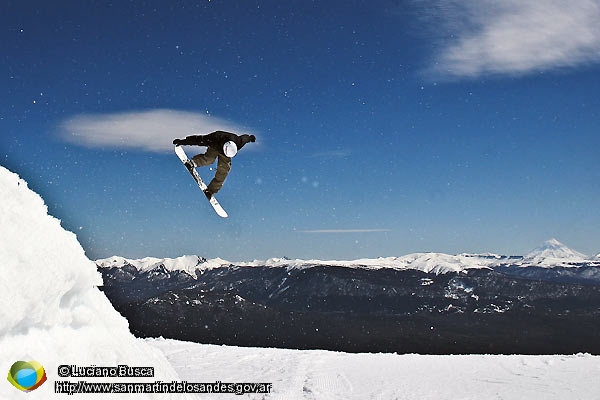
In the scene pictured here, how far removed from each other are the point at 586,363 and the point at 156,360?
20103mm

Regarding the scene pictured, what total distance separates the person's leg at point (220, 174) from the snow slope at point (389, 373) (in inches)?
251

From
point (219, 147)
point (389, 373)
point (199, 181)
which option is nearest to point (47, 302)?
point (219, 147)

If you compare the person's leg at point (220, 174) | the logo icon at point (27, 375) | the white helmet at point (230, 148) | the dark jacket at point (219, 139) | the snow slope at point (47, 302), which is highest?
the dark jacket at point (219, 139)

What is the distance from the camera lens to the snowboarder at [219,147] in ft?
36.9

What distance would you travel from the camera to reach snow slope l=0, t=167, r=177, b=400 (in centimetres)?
474

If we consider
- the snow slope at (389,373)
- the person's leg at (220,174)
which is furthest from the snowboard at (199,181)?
the snow slope at (389,373)

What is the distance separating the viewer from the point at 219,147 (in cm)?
1148

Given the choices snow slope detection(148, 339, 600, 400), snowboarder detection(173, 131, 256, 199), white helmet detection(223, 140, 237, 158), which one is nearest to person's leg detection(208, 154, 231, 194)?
snowboarder detection(173, 131, 256, 199)

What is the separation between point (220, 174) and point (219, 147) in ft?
Answer: 3.92

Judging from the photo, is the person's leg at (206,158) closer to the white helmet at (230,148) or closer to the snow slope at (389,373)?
the white helmet at (230,148)

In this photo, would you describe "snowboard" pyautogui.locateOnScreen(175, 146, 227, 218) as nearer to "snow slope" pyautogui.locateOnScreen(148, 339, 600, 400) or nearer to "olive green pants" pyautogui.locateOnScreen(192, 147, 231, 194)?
"olive green pants" pyautogui.locateOnScreen(192, 147, 231, 194)

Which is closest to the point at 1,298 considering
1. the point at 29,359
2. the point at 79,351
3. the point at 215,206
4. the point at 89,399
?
the point at 29,359

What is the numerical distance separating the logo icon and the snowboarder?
703 centimetres

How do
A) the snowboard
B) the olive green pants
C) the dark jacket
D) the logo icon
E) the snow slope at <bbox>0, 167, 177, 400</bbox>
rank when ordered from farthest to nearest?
1. the snowboard
2. the olive green pants
3. the dark jacket
4. the snow slope at <bbox>0, 167, 177, 400</bbox>
5. the logo icon
